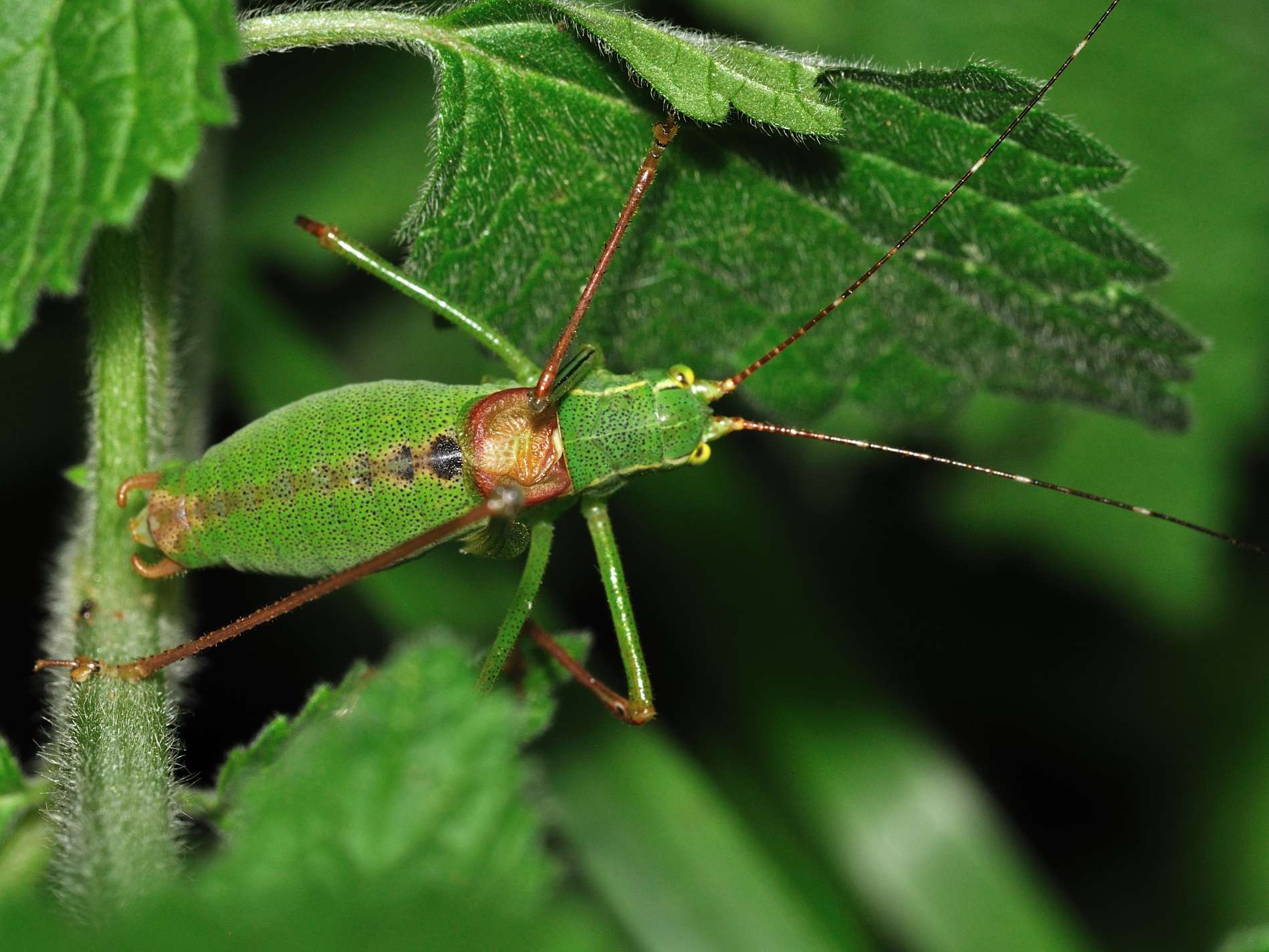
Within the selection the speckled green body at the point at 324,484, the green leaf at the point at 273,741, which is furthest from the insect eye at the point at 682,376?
the green leaf at the point at 273,741

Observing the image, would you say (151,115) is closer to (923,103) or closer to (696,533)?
(923,103)

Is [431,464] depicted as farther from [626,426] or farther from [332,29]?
[332,29]

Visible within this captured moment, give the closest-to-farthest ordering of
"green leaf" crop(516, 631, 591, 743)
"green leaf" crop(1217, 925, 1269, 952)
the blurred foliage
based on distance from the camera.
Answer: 1. "green leaf" crop(1217, 925, 1269, 952)
2. "green leaf" crop(516, 631, 591, 743)
3. the blurred foliage

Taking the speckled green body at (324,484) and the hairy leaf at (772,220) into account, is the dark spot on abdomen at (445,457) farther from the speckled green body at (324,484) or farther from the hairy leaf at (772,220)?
the hairy leaf at (772,220)

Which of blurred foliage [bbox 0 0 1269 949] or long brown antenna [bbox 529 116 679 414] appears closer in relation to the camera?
long brown antenna [bbox 529 116 679 414]

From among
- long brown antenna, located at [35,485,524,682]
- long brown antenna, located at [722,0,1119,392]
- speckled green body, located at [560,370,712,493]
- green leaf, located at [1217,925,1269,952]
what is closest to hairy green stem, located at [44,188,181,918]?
long brown antenna, located at [35,485,524,682]

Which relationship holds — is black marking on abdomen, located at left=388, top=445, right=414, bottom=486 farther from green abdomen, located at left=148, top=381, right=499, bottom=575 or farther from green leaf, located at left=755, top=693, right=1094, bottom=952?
green leaf, located at left=755, top=693, right=1094, bottom=952

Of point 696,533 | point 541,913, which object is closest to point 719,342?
point 696,533

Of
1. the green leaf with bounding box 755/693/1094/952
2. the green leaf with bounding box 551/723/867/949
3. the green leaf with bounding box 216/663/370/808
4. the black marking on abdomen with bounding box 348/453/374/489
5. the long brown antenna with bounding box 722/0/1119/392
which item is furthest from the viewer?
the green leaf with bounding box 755/693/1094/952
